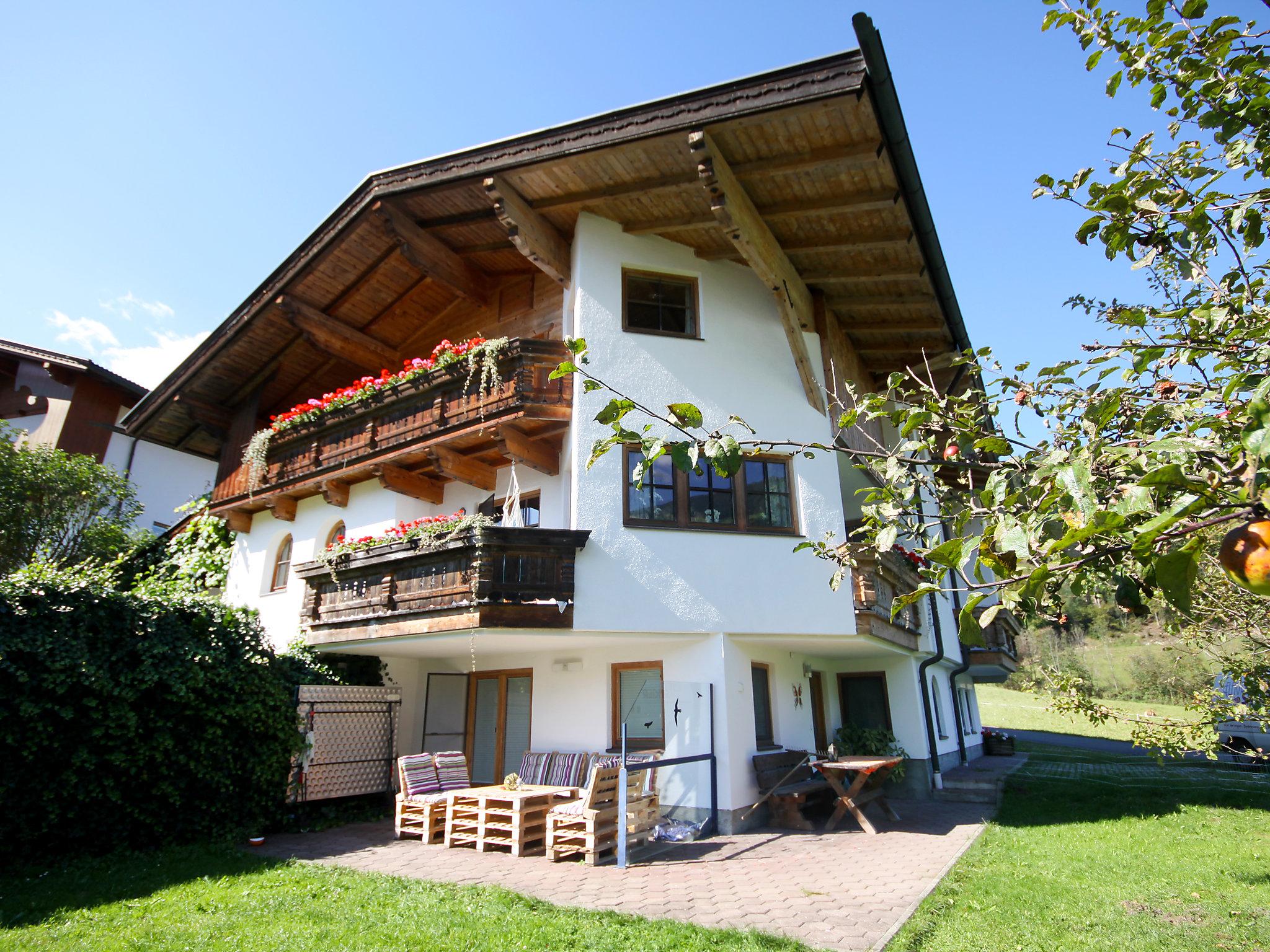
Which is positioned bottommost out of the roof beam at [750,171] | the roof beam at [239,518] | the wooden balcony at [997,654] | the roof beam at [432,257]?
the wooden balcony at [997,654]

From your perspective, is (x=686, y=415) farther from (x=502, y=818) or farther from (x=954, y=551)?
(x=502, y=818)

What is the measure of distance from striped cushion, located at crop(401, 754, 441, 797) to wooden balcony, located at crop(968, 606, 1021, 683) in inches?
442

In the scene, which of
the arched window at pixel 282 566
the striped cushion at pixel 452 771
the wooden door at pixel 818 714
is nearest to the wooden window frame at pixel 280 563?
the arched window at pixel 282 566

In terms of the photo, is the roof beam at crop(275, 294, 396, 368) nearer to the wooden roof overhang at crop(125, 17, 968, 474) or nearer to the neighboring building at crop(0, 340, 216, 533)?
the wooden roof overhang at crop(125, 17, 968, 474)

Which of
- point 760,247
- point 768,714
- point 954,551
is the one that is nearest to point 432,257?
point 760,247

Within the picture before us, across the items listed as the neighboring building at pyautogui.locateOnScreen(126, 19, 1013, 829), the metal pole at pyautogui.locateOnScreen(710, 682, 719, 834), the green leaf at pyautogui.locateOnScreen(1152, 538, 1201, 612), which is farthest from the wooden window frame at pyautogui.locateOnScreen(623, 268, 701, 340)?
the green leaf at pyautogui.locateOnScreen(1152, 538, 1201, 612)

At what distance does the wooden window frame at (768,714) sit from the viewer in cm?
1022

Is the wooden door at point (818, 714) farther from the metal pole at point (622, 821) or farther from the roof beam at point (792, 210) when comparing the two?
the roof beam at point (792, 210)

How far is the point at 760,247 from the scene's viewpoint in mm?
10000

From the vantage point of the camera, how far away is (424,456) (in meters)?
11.5

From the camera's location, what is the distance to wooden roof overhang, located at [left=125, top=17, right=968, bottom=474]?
351 inches

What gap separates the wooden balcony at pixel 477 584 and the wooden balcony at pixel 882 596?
377 centimetres

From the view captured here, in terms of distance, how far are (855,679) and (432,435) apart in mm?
8480

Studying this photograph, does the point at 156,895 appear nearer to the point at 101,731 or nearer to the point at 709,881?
the point at 101,731
